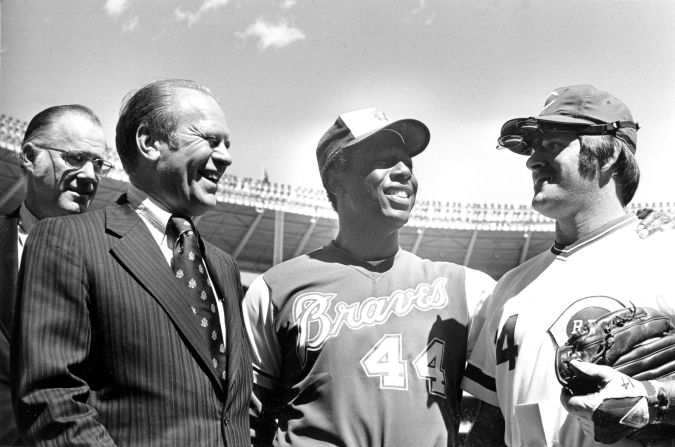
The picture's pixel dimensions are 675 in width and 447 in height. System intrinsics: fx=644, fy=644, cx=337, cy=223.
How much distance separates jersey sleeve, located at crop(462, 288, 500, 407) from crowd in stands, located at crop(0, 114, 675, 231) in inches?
588

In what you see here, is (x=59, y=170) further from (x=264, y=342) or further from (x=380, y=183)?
(x=380, y=183)

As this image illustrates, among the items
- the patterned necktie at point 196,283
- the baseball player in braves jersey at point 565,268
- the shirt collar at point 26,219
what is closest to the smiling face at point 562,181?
the baseball player in braves jersey at point 565,268

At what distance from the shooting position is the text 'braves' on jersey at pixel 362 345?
208 cm

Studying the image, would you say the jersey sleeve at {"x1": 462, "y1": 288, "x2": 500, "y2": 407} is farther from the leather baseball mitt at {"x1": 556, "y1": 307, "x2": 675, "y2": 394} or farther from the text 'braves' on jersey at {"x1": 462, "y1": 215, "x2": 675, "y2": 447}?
the leather baseball mitt at {"x1": 556, "y1": 307, "x2": 675, "y2": 394}

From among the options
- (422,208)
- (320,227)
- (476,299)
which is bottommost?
(476,299)

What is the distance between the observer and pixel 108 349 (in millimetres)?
1523

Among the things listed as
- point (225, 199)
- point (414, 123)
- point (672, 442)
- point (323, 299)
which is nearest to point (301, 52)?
point (414, 123)

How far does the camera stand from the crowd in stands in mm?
17516

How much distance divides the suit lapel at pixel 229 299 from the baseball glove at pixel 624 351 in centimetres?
88

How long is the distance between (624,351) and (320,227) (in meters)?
17.4

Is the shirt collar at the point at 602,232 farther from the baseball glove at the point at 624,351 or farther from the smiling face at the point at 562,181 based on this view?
the baseball glove at the point at 624,351

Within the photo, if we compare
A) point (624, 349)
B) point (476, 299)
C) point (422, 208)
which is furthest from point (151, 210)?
point (422, 208)

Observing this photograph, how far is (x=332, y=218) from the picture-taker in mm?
18453

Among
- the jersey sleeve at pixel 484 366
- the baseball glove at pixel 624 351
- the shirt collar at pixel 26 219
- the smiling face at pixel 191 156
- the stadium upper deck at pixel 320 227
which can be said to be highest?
the stadium upper deck at pixel 320 227
